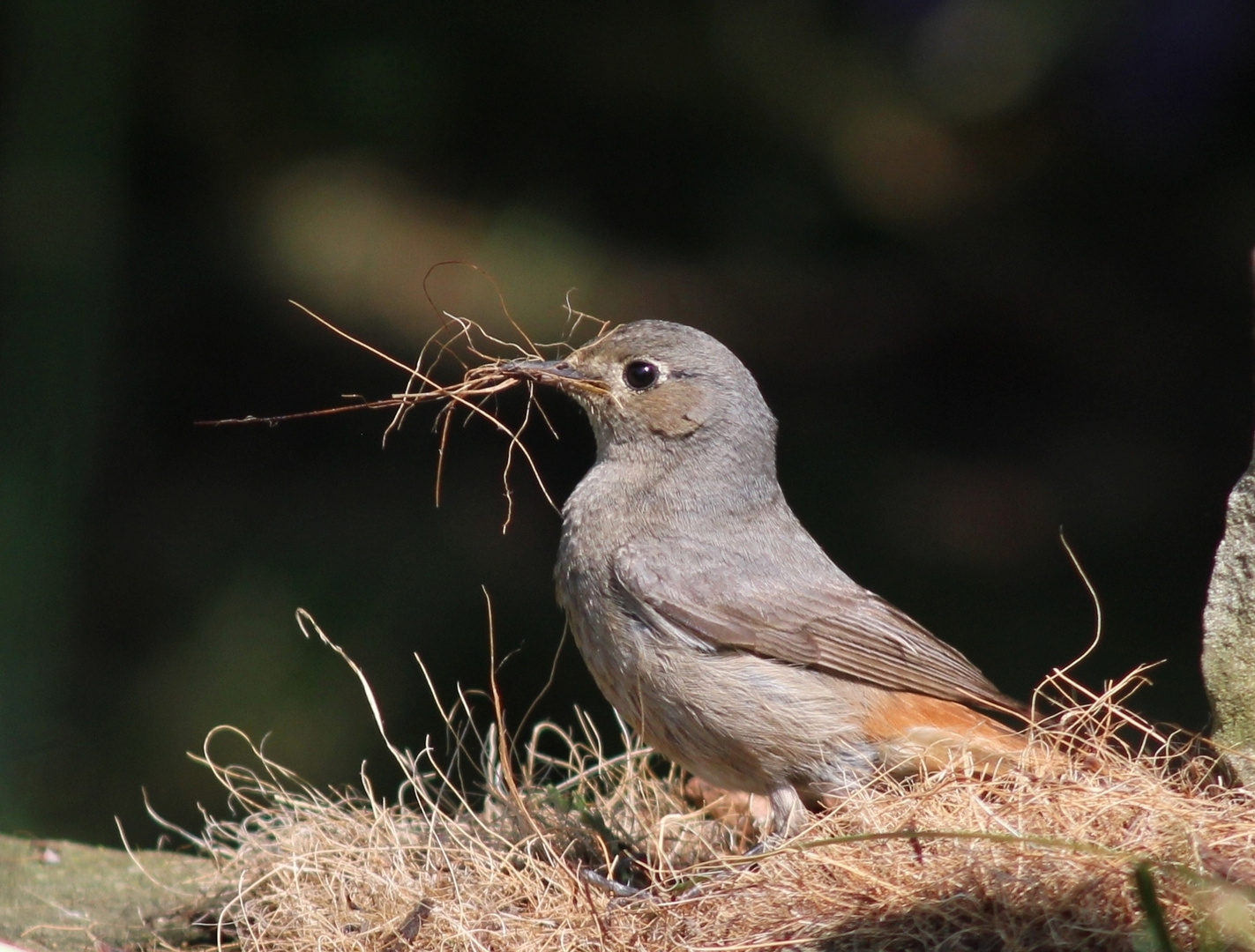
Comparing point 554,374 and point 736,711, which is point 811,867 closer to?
point 736,711

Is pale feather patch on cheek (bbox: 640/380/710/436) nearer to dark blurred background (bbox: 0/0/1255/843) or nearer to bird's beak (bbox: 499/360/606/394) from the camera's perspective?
bird's beak (bbox: 499/360/606/394)

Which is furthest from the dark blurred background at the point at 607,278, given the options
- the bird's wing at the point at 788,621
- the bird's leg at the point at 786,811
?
the bird's leg at the point at 786,811

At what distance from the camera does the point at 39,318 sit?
20.2 feet

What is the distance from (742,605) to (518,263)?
3.71 m

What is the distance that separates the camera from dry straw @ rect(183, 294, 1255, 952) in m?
2.33

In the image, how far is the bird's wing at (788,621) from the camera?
3.40 m

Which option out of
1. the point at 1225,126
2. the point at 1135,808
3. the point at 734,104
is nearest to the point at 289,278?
the point at 734,104

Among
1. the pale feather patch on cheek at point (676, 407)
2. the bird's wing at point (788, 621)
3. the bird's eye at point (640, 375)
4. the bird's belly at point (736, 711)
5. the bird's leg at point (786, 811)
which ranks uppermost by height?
the bird's eye at point (640, 375)

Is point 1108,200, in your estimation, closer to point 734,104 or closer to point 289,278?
point 734,104

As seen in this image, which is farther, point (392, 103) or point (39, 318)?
point (392, 103)

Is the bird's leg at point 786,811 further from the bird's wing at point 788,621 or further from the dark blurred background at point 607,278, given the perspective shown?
the dark blurred background at point 607,278

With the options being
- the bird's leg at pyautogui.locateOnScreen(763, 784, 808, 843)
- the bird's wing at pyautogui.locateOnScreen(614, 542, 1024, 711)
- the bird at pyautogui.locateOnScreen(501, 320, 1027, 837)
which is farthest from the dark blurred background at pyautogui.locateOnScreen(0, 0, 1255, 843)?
the bird's leg at pyautogui.locateOnScreen(763, 784, 808, 843)

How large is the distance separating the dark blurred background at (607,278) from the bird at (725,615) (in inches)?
102

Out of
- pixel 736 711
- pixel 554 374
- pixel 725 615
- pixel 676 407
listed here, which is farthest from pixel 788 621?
pixel 554 374
